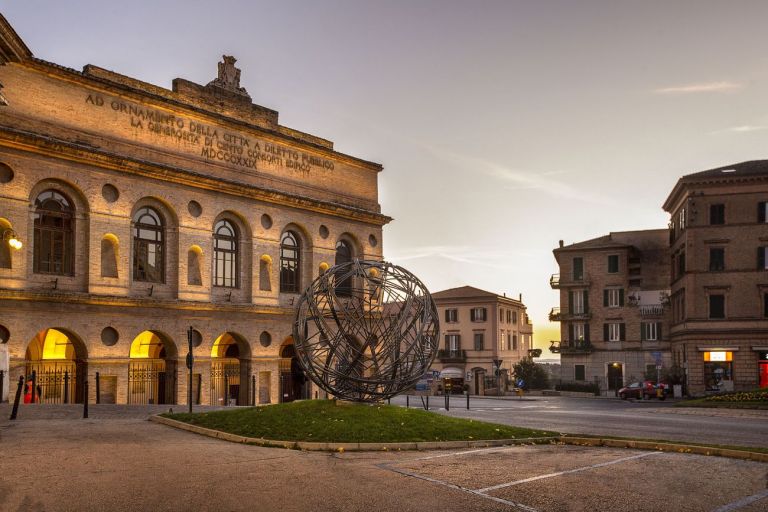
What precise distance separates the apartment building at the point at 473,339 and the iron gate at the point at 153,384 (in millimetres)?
41522

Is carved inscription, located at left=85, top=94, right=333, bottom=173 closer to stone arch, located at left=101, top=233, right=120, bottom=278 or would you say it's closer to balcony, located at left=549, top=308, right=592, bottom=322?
stone arch, located at left=101, top=233, right=120, bottom=278

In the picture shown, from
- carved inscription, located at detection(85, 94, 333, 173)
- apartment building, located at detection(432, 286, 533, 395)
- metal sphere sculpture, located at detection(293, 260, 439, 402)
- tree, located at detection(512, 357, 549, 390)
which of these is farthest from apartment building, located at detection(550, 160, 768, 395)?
metal sphere sculpture, located at detection(293, 260, 439, 402)

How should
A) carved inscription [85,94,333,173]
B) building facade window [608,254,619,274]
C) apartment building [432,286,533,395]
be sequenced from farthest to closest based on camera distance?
apartment building [432,286,533,395]
building facade window [608,254,619,274]
carved inscription [85,94,333,173]

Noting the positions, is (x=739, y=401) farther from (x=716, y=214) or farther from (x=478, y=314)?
(x=478, y=314)

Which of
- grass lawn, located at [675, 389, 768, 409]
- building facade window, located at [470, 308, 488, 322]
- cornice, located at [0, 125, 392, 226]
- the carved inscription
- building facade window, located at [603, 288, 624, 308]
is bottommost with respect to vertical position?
grass lawn, located at [675, 389, 768, 409]

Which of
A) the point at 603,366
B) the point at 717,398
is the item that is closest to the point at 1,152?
the point at 717,398

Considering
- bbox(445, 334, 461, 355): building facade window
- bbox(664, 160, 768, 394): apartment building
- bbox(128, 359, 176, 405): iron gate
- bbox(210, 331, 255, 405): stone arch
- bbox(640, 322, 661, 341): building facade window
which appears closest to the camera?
bbox(128, 359, 176, 405): iron gate

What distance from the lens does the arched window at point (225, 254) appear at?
36375 millimetres

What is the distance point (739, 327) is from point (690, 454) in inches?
1460

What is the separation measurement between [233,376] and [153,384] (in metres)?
4.88

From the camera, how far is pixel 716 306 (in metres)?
50.2

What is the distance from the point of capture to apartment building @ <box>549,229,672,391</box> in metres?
60.7

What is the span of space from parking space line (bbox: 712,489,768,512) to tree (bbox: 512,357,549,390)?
56156 mm

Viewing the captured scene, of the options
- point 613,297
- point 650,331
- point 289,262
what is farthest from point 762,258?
point 289,262
